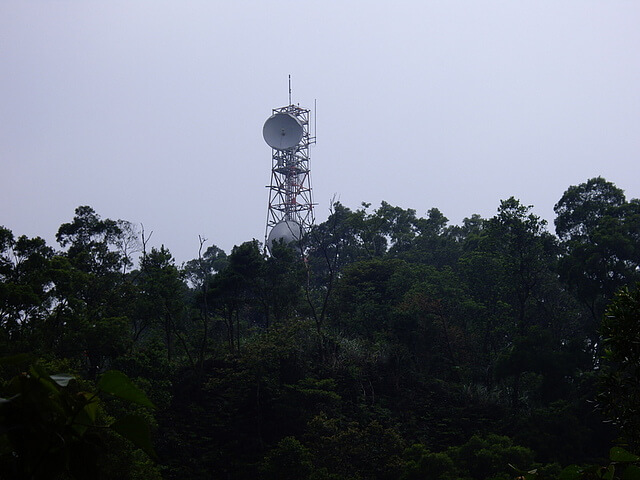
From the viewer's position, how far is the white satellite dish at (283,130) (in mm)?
29594

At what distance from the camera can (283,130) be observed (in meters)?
29.7

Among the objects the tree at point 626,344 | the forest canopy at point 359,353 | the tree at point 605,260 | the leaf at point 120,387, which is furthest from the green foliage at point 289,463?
the leaf at point 120,387

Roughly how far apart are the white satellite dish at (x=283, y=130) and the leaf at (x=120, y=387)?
28995mm

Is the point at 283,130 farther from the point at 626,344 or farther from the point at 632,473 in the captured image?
the point at 632,473

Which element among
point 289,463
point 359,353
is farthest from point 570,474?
point 359,353

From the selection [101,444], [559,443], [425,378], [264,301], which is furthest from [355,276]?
[101,444]

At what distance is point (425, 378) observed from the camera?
17.2 meters

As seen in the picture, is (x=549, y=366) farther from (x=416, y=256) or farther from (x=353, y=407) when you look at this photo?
(x=416, y=256)

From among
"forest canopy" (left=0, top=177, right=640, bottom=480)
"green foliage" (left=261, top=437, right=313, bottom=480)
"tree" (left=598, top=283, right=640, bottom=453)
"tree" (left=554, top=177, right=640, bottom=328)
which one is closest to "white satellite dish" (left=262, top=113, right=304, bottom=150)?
"forest canopy" (left=0, top=177, right=640, bottom=480)

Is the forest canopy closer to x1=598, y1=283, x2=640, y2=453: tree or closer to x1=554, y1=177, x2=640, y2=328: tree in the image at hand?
x1=554, y1=177, x2=640, y2=328: tree

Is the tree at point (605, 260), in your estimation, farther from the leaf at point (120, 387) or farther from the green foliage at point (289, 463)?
the leaf at point (120, 387)

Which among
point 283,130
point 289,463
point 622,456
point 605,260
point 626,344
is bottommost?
point 289,463

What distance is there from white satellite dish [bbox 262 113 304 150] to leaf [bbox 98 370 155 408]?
28995 millimetres

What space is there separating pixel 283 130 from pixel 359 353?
1554cm
